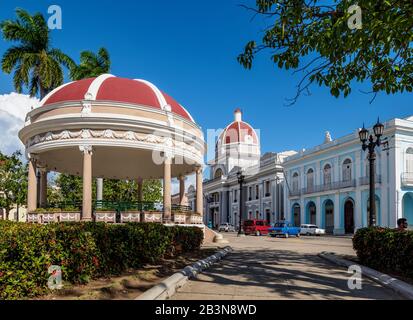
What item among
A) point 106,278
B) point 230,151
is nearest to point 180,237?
point 106,278

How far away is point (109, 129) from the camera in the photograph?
1816cm

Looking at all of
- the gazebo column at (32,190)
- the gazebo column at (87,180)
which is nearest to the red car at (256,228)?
the gazebo column at (87,180)

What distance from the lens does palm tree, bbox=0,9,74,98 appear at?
26.9m

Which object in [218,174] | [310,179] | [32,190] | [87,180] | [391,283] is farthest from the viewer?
[218,174]

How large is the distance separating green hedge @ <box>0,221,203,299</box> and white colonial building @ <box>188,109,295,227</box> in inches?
1915

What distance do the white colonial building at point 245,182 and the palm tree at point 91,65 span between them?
3333 cm

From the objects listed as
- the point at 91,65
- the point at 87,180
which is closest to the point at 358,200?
the point at 91,65

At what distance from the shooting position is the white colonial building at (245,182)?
58.7 metres

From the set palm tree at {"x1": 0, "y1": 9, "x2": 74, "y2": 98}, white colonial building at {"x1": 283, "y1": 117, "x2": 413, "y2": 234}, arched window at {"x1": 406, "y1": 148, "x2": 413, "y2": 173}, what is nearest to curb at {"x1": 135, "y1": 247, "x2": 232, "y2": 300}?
palm tree at {"x1": 0, "y1": 9, "x2": 74, "y2": 98}

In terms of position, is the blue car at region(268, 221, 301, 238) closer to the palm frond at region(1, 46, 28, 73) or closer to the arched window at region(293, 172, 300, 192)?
the arched window at region(293, 172, 300, 192)

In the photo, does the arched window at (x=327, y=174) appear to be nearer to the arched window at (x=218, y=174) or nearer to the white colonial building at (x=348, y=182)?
the white colonial building at (x=348, y=182)

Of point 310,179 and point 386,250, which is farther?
point 310,179

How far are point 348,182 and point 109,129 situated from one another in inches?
1290

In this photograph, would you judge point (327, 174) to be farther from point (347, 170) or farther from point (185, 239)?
point (185, 239)
